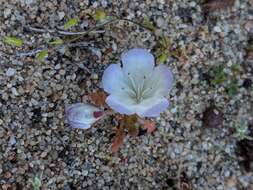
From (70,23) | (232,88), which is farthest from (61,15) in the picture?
(232,88)

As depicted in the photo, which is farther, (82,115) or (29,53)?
(29,53)

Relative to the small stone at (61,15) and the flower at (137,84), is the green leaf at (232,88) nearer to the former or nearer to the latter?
the flower at (137,84)

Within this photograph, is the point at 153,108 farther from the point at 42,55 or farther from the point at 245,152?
the point at 245,152

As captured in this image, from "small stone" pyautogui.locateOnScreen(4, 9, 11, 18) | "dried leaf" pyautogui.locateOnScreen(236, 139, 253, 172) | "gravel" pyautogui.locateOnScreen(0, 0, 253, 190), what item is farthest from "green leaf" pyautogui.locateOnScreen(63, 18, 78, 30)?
"dried leaf" pyautogui.locateOnScreen(236, 139, 253, 172)

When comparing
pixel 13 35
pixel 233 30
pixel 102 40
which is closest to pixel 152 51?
pixel 102 40

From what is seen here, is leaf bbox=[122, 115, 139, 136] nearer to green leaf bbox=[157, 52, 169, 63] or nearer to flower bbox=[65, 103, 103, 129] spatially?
flower bbox=[65, 103, 103, 129]
